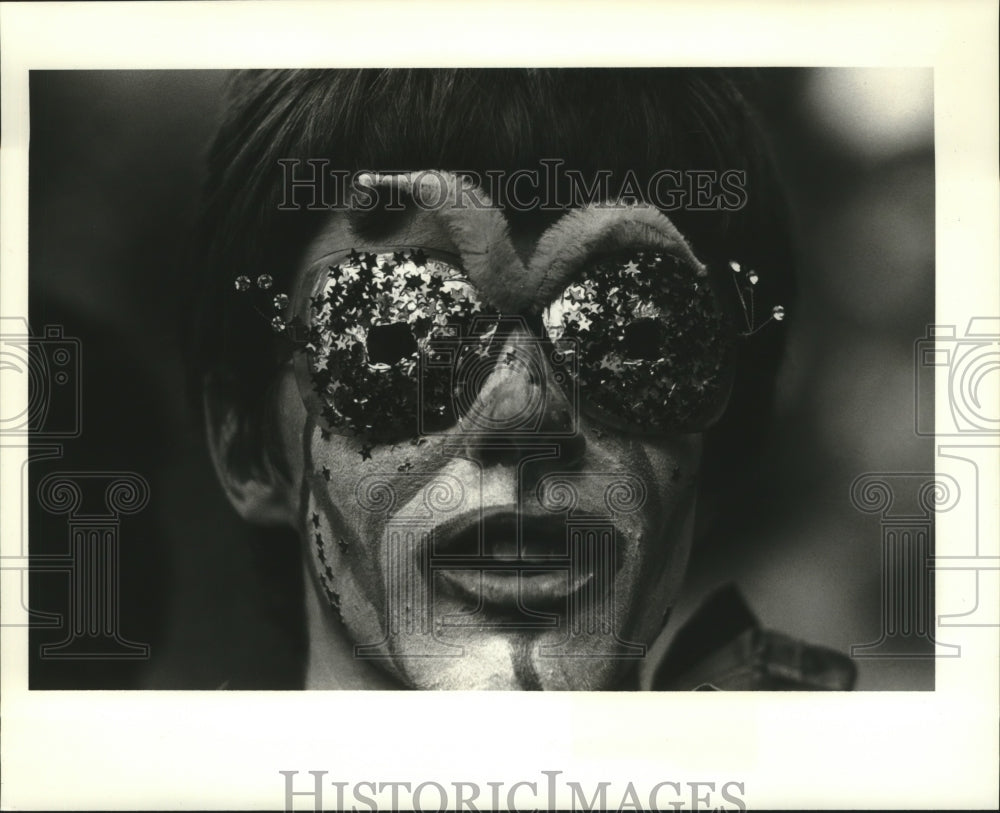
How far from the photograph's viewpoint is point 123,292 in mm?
1810

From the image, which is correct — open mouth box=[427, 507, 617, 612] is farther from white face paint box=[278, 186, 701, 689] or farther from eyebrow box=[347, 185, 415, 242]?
eyebrow box=[347, 185, 415, 242]

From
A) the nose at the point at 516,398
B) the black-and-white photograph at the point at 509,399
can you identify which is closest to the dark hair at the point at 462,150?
the black-and-white photograph at the point at 509,399

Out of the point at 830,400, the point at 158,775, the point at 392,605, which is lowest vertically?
the point at 158,775

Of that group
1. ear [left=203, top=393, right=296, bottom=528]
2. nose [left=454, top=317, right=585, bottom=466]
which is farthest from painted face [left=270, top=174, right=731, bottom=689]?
ear [left=203, top=393, right=296, bottom=528]

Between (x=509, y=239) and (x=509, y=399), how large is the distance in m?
0.32

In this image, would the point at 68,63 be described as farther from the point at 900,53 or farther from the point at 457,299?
the point at 900,53

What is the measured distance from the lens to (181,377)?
1811 millimetres

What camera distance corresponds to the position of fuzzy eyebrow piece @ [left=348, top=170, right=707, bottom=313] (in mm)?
1787

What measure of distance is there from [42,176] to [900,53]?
5.78 feet

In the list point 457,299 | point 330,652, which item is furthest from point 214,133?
point 330,652

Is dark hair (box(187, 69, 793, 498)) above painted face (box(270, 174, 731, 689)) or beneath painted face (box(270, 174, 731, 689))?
above

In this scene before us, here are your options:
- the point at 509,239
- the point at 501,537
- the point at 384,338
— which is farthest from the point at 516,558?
the point at 509,239

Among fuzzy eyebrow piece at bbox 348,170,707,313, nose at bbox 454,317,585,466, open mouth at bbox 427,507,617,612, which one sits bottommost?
open mouth at bbox 427,507,617,612

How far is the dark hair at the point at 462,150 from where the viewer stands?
5.88 feet
